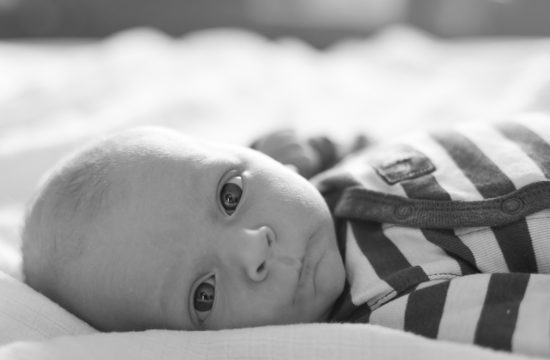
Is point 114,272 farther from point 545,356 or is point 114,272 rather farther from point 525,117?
point 525,117

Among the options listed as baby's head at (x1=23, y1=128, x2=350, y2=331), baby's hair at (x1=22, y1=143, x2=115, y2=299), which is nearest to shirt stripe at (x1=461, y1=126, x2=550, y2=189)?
baby's head at (x1=23, y1=128, x2=350, y2=331)

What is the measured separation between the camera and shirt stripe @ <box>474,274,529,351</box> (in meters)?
0.69

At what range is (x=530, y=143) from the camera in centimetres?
90

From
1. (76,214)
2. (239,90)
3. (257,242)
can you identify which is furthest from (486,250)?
(239,90)

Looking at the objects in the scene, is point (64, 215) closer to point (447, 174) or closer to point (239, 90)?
point (447, 174)

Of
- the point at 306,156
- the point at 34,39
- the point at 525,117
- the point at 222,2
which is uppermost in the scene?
the point at 525,117

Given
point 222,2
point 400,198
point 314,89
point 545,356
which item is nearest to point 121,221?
point 400,198

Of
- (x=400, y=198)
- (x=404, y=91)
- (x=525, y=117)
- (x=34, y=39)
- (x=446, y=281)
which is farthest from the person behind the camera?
(x=34, y=39)

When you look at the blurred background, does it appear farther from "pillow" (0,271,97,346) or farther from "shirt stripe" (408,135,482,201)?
"pillow" (0,271,97,346)

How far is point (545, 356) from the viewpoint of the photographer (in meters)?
0.66

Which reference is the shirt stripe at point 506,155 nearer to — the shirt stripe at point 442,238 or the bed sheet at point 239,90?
the shirt stripe at point 442,238

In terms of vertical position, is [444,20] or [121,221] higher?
[121,221]

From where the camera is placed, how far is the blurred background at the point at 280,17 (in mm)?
2582

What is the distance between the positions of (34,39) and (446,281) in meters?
2.52
